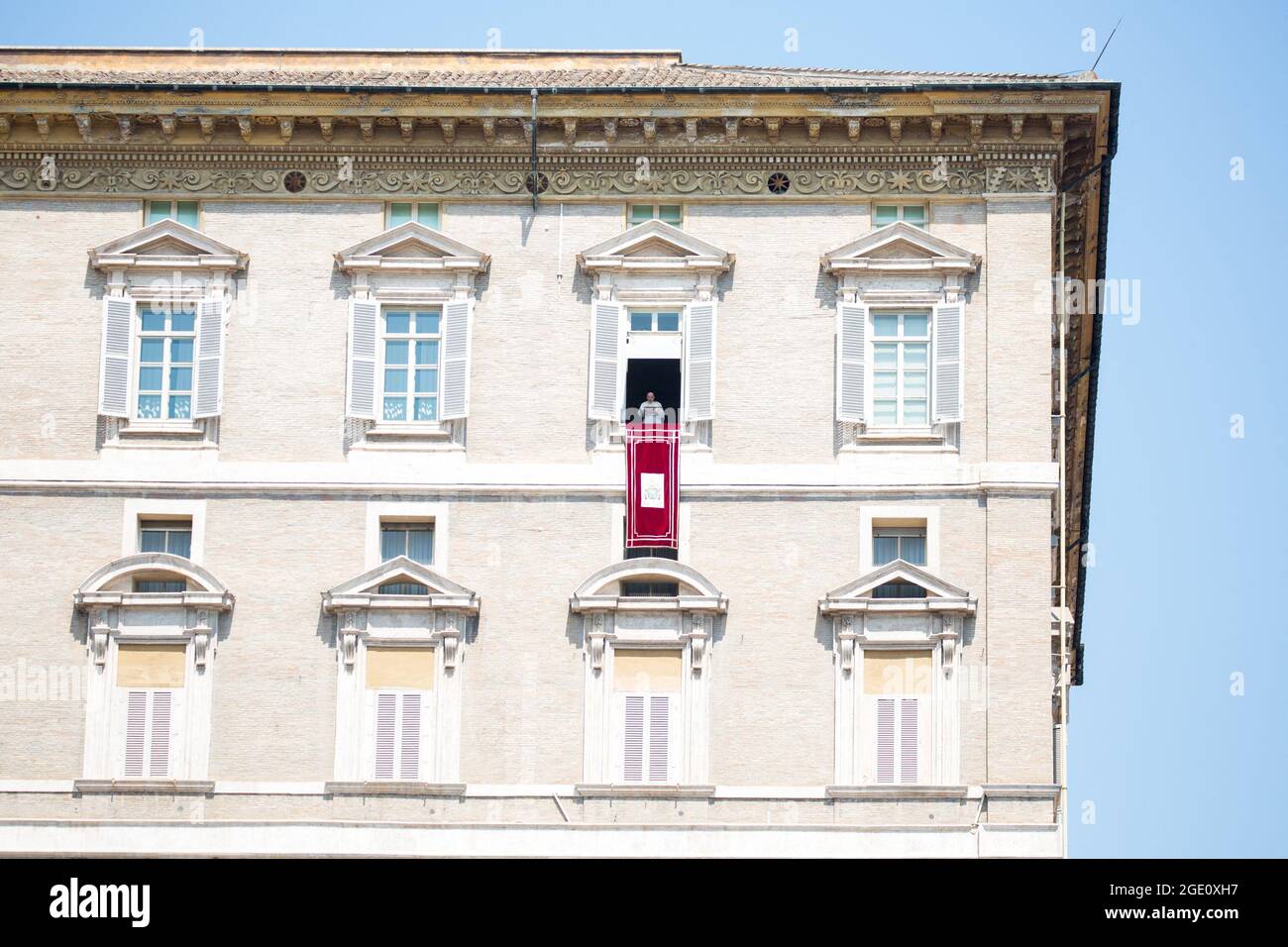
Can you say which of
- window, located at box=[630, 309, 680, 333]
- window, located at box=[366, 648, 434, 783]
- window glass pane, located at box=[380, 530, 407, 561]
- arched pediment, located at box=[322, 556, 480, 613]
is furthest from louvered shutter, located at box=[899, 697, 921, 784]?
window glass pane, located at box=[380, 530, 407, 561]

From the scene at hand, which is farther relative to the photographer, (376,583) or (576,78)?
(576,78)

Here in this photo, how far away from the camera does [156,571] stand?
2080 inches

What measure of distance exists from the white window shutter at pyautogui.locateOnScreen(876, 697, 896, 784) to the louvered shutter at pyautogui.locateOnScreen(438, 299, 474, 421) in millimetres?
8560

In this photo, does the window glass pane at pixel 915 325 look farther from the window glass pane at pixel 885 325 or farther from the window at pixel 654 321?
the window at pixel 654 321

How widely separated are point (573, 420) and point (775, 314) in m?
3.88

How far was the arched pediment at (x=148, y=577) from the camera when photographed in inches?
2072

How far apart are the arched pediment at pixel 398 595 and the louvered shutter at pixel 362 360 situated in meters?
2.72

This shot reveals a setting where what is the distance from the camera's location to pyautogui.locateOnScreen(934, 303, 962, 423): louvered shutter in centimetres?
5309

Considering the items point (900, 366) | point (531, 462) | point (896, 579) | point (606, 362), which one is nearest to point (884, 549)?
point (896, 579)

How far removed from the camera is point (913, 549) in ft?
173

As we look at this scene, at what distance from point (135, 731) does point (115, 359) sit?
6.42m

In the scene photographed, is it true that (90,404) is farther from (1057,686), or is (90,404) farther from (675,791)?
(1057,686)

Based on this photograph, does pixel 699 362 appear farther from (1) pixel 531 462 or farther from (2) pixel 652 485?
(1) pixel 531 462

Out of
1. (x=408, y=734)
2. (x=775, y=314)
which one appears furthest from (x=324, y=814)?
(x=775, y=314)
